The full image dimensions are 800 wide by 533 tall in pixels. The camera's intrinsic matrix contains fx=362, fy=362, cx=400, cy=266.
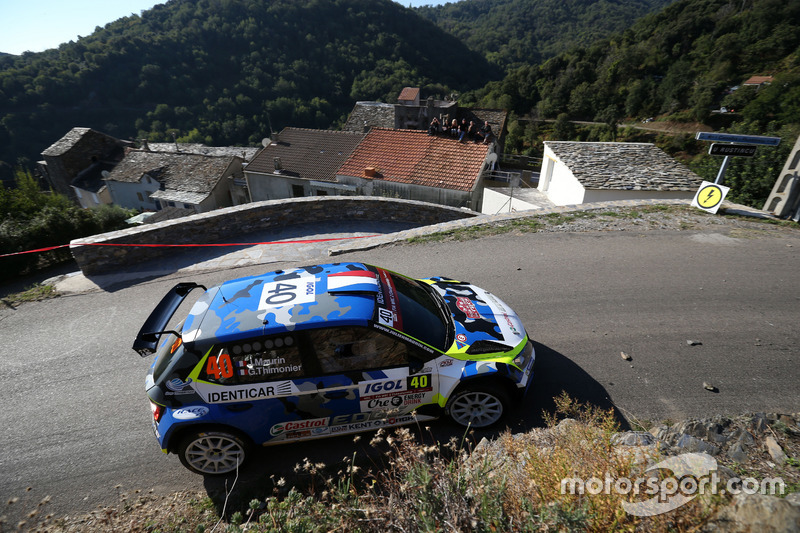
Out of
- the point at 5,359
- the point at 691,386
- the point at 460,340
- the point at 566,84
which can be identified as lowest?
the point at 5,359

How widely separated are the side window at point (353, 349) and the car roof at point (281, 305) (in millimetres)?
99

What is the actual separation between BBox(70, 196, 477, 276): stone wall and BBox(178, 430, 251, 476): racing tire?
6711 millimetres

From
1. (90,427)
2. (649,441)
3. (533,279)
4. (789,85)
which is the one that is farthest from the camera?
(789,85)

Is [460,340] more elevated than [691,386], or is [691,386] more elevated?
[460,340]

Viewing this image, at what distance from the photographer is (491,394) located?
3875 mm

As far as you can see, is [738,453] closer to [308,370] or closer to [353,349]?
[353,349]

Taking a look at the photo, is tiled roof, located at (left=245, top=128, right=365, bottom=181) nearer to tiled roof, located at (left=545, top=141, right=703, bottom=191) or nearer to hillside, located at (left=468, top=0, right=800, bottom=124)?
tiled roof, located at (left=545, top=141, right=703, bottom=191)

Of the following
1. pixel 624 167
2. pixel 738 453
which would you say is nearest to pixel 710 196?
pixel 624 167

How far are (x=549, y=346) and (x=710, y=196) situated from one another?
7.43m

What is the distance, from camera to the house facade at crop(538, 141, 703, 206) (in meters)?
11.4

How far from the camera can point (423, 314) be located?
4.23m

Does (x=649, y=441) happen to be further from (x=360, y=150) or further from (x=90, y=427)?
(x=360, y=150)

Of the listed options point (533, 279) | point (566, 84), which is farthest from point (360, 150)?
point (566, 84)

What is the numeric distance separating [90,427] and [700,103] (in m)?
64.2
